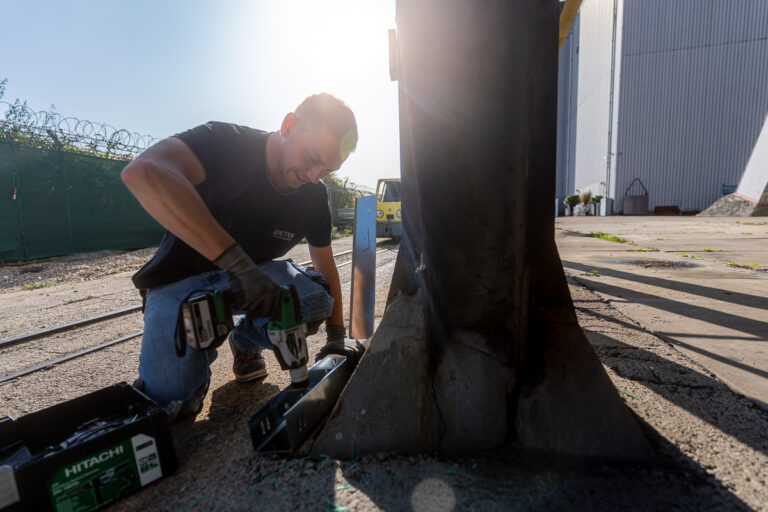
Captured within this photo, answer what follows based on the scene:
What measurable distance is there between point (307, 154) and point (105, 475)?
1409 millimetres

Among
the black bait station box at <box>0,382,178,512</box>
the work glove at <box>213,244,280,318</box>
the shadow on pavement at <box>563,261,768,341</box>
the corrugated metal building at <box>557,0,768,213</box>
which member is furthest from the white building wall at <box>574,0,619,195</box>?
the black bait station box at <box>0,382,178,512</box>

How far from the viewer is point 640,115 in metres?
19.7

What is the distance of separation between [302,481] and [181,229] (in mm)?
985

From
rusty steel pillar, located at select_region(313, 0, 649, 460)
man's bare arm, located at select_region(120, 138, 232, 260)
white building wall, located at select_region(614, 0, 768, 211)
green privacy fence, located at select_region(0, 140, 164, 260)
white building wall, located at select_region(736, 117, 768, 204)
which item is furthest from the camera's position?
white building wall, located at select_region(614, 0, 768, 211)

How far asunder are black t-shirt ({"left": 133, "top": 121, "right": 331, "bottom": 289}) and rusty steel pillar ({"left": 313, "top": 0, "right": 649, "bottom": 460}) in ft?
3.07

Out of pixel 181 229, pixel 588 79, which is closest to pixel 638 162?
pixel 588 79

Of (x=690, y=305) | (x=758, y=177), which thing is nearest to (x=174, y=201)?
(x=690, y=305)

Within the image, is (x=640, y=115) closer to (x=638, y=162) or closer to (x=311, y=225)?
(x=638, y=162)

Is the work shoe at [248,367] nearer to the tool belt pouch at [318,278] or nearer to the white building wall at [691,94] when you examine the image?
the tool belt pouch at [318,278]

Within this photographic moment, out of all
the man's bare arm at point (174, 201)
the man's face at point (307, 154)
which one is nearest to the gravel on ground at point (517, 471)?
the man's bare arm at point (174, 201)

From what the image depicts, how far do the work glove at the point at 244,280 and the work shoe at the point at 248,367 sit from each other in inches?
28.6

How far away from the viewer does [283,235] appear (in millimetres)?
2119

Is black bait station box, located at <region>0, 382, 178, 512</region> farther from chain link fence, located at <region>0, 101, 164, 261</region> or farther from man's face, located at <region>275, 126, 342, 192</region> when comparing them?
chain link fence, located at <region>0, 101, 164, 261</region>

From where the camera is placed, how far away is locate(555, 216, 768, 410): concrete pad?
1.80 m
